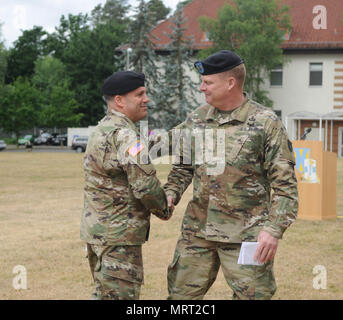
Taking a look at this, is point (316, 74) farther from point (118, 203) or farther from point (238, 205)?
point (118, 203)

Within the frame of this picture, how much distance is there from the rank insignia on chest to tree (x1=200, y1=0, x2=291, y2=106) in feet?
118

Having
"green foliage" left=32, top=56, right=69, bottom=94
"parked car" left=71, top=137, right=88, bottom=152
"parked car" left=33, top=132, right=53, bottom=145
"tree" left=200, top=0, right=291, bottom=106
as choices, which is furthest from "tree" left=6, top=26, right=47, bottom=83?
"tree" left=200, top=0, right=291, bottom=106

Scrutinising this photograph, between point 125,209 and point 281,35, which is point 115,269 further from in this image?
point 281,35

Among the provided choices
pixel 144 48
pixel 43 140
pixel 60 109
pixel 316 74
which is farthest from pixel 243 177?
pixel 43 140

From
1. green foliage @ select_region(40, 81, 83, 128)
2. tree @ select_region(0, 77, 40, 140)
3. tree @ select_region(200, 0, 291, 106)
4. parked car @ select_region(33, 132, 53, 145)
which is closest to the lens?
tree @ select_region(200, 0, 291, 106)

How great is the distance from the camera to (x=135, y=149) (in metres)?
4.06

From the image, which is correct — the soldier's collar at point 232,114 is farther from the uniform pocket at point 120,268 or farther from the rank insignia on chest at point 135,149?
the uniform pocket at point 120,268

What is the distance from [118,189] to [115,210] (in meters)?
0.15

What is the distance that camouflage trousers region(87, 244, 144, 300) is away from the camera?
13.7 ft

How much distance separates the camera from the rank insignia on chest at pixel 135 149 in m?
4.05

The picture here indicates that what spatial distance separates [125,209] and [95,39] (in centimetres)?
6280

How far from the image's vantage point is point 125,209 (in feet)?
13.9

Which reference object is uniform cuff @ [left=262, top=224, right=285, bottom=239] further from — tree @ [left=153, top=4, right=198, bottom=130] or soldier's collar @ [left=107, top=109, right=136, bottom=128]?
tree @ [left=153, top=4, right=198, bottom=130]
